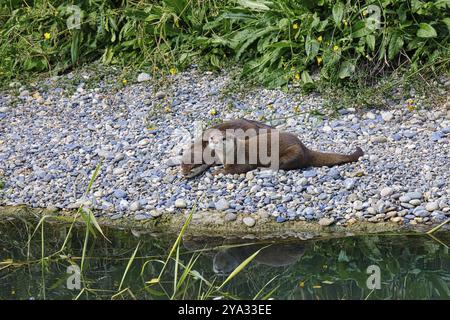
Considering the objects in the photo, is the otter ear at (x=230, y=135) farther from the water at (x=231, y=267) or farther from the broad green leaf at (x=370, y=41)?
the broad green leaf at (x=370, y=41)

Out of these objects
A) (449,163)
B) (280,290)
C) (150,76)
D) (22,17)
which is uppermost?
(22,17)

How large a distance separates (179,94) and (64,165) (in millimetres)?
1489

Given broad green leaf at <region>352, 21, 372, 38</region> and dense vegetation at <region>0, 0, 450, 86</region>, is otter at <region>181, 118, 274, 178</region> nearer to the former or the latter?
dense vegetation at <region>0, 0, 450, 86</region>

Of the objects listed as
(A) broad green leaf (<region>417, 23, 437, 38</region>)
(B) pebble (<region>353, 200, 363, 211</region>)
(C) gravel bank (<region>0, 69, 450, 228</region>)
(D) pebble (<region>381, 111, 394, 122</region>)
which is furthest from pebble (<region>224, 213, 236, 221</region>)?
(A) broad green leaf (<region>417, 23, 437, 38</region>)

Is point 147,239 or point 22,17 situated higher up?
point 22,17

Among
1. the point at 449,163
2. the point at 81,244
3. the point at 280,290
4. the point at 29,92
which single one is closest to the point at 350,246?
the point at 280,290

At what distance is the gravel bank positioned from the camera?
624 centimetres

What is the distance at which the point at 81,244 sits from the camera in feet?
19.7

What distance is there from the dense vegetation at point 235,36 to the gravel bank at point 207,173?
310 mm

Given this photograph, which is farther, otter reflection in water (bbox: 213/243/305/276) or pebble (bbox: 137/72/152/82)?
pebble (bbox: 137/72/152/82)

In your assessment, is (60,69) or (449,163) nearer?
(449,163)

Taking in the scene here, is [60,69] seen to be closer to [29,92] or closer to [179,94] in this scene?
[29,92]

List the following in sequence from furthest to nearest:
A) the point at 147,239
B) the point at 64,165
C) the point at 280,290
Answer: the point at 64,165 < the point at 147,239 < the point at 280,290

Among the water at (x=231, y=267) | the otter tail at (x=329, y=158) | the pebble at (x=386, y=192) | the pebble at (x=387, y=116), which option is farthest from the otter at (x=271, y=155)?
the water at (x=231, y=267)
